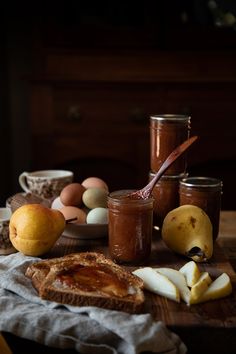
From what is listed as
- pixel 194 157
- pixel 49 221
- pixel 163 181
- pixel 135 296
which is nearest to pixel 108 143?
pixel 194 157

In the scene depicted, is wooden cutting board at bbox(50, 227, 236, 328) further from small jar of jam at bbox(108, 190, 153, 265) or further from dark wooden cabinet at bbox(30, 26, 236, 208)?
dark wooden cabinet at bbox(30, 26, 236, 208)

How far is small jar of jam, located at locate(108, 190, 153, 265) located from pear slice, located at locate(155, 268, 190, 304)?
10 centimetres

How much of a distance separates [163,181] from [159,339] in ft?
1.82

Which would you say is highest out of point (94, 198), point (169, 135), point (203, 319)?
point (169, 135)

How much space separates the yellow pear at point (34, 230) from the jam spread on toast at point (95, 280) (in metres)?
0.15

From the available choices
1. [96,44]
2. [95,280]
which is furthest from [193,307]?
[96,44]

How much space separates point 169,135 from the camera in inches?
54.2

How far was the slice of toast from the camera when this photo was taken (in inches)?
38.4

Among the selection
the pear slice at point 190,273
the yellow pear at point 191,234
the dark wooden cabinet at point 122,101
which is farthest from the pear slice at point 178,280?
the dark wooden cabinet at point 122,101

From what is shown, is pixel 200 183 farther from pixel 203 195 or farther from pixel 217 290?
pixel 217 290

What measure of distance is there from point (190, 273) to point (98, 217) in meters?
0.32

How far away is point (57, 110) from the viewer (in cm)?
249

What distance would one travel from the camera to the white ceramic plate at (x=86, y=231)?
1323 millimetres

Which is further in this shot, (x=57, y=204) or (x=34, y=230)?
A: (x=57, y=204)
